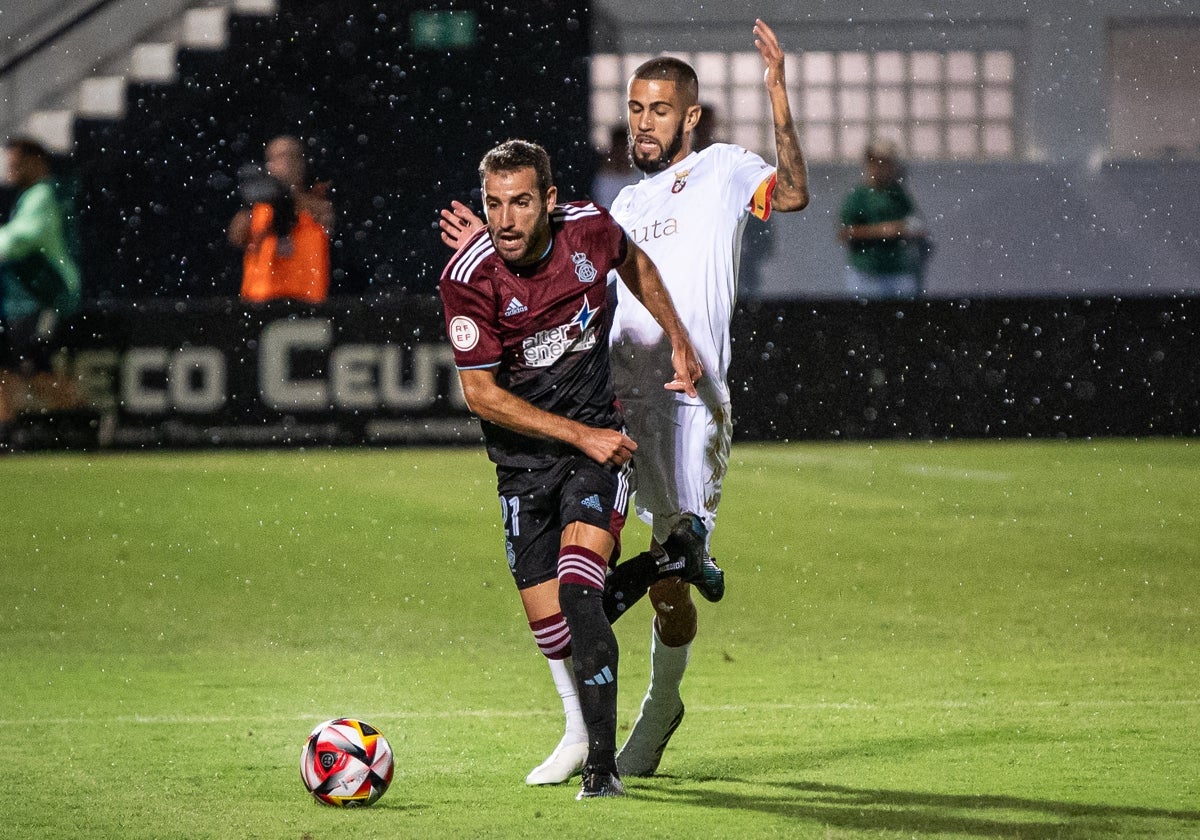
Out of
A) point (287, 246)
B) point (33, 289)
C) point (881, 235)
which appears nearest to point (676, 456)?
point (287, 246)

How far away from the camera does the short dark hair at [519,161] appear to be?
4277 mm

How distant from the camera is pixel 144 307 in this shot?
40.8 feet

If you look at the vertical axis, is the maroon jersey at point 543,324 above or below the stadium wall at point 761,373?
above

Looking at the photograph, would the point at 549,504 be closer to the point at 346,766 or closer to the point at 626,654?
the point at 346,766

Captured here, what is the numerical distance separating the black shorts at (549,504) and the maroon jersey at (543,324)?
0.15 feet

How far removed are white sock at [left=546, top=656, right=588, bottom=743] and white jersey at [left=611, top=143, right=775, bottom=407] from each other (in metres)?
0.87

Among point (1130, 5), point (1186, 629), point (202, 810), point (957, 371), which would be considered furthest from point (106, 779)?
point (1130, 5)

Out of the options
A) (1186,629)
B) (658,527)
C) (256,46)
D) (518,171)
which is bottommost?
(1186,629)

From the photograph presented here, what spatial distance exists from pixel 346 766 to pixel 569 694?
0.67m

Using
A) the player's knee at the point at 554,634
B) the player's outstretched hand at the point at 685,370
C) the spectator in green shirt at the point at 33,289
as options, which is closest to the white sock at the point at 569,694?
the player's knee at the point at 554,634

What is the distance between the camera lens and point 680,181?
5.12 m

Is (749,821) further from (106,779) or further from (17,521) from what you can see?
(17,521)

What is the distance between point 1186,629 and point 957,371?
19.8 feet

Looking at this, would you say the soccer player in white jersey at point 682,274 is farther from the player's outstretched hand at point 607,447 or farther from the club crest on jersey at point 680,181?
the player's outstretched hand at point 607,447
